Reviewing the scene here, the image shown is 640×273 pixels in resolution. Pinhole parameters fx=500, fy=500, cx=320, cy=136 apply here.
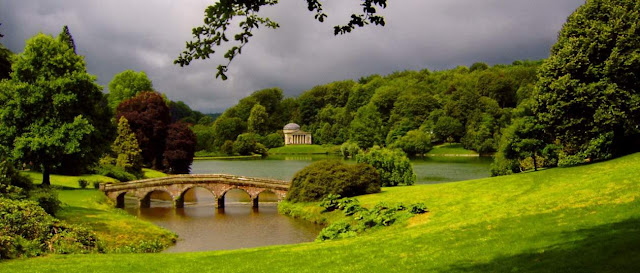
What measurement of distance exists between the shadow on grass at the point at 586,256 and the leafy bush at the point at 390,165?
3468cm

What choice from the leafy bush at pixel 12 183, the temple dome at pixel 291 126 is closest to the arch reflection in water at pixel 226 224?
the leafy bush at pixel 12 183

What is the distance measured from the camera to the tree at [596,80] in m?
27.0

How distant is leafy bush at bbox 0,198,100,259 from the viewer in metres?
18.4

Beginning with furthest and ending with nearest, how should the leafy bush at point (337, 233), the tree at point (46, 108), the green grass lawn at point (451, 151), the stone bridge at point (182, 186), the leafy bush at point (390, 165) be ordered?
the green grass lawn at point (451, 151) < the leafy bush at point (390, 165) < the stone bridge at point (182, 186) < the tree at point (46, 108) < the leafy bush at point (337, 233)

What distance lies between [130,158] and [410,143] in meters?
66.0

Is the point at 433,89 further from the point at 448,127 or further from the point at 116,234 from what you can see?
the point at 116,234

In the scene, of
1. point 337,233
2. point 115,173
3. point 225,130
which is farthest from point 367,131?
point 337,233

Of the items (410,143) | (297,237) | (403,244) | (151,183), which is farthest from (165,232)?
(410,143)

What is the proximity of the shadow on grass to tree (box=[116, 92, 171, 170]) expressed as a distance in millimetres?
58322

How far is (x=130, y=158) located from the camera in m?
59.2

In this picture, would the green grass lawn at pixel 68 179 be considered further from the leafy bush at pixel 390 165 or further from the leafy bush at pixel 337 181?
the leafy bush at pixel 390 165

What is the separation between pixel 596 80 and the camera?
1106 inches

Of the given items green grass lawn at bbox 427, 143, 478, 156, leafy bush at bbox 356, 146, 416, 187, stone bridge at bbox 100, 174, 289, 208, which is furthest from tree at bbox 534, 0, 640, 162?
green grass lawn at bbox 427, 143, 478, 156

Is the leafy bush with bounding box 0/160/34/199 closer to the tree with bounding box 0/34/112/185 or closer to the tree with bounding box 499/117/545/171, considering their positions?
the tree with bounding box 0/34/112/185
